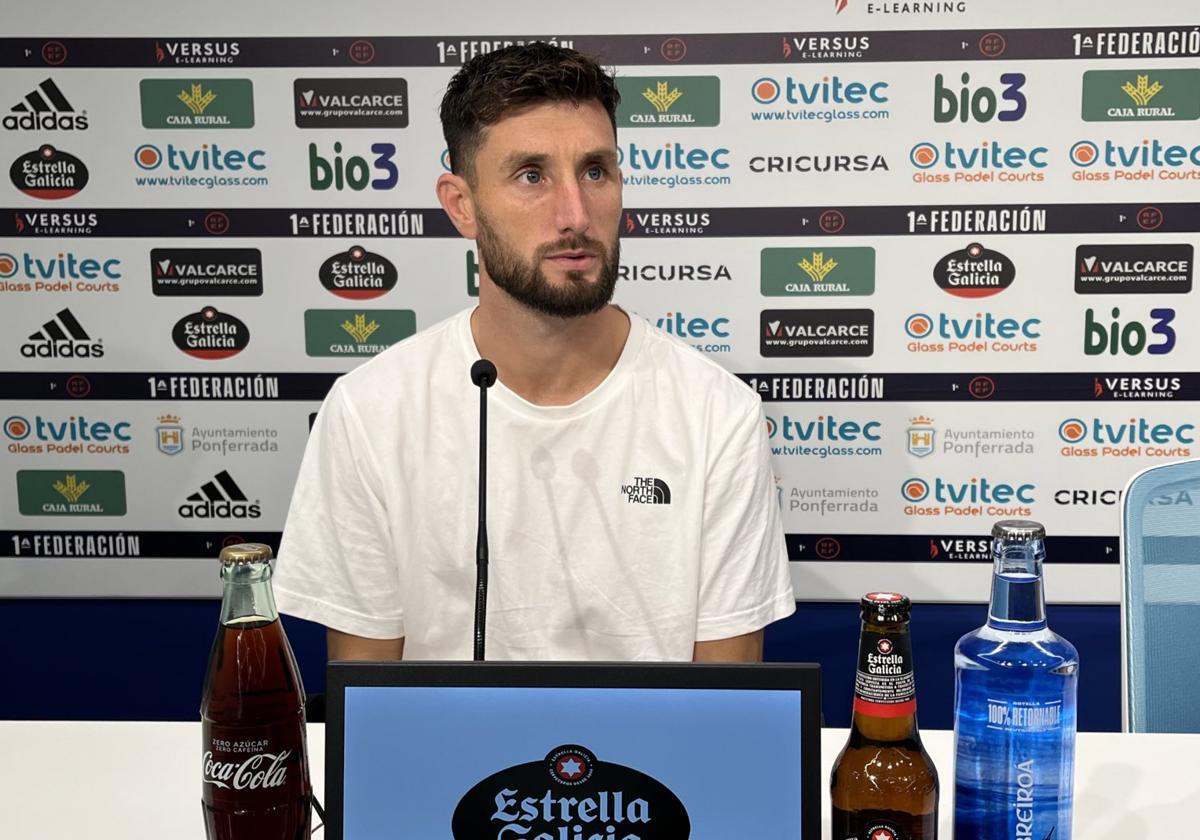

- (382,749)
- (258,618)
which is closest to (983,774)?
(382,749)

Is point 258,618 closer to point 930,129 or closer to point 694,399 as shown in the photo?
point 694,399

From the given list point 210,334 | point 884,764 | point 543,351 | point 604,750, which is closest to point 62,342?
point 210,334

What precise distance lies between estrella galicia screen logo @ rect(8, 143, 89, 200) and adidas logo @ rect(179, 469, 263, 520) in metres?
0.73

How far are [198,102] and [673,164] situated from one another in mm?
1072

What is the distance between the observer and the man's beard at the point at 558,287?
1.60 m

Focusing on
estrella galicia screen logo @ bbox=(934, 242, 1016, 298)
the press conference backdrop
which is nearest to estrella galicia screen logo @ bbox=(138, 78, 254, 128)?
the press conference backdrop

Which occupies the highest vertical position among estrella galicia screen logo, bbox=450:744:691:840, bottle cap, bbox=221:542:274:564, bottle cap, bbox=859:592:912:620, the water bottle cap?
the water bottle cap

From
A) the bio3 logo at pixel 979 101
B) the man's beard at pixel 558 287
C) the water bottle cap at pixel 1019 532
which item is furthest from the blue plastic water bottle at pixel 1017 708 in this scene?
the bio3 logo at pixel 979 101

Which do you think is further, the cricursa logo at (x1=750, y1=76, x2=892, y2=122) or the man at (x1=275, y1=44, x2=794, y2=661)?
the cricursa logo at (x1=750, y1=76, x2=892, y2=122)

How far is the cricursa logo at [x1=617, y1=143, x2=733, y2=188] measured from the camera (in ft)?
8.40

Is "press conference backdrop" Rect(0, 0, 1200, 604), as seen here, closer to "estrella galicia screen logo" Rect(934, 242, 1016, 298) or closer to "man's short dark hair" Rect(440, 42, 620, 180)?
"estrella galicia screen logo" Rect(934, 242, 1016, 298)

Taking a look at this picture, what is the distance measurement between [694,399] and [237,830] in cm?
95

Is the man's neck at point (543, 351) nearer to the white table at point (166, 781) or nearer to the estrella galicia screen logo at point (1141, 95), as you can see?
the white table at point (166, 781)

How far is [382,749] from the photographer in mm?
855
